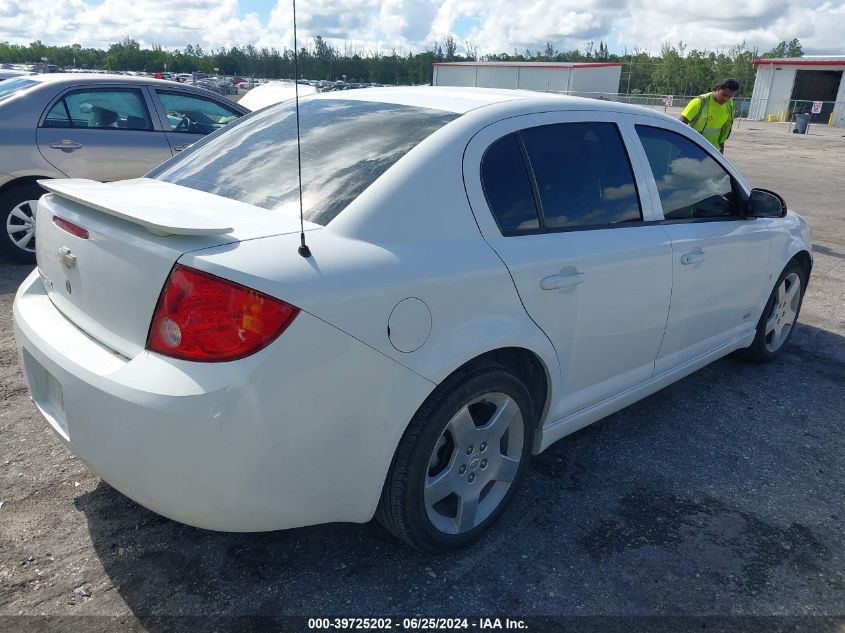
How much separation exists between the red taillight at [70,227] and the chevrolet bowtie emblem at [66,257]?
0.22 ft

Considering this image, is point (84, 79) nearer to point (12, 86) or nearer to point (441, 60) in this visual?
point (12, 86)

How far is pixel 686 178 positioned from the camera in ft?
11.4

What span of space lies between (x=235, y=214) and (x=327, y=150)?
1.69 feet

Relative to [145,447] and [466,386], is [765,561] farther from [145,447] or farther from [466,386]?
[145,447]

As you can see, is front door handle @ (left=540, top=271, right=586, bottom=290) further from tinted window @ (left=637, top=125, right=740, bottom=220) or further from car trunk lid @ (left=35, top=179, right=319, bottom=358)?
car trunk lid @ (left=35, top=179, right=319, bottom=358)

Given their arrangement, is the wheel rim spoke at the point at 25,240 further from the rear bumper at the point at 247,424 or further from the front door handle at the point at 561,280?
the front door handle at the point at 561,280

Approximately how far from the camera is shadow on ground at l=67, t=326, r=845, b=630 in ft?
7.70

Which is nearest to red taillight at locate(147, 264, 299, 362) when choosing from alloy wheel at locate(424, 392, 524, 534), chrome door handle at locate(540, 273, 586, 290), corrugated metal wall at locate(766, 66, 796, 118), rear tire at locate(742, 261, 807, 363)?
alloy wheel at locate(424, 392, 524, 534)

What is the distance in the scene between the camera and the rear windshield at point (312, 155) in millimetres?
2359

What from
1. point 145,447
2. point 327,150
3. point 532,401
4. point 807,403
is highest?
point 327,150

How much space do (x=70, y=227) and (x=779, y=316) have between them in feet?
14.3

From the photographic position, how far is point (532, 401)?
2.70 meters

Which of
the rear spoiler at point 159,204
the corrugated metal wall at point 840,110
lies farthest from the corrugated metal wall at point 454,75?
the rear spoiler at point 159,204

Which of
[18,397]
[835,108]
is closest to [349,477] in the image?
[18,397]
